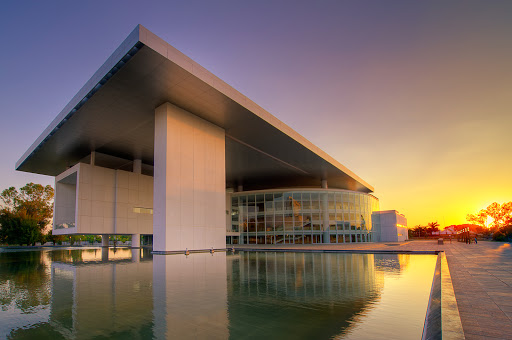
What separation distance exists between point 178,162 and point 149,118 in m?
5.26

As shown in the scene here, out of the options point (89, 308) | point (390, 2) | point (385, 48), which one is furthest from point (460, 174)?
point (89, 308)

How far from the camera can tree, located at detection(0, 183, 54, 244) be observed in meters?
47.5

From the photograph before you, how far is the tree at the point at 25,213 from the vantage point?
4753cm

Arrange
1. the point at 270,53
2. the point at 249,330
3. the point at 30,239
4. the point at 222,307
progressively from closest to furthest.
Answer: the point at 249,330 < the point at 222,307 < the point at 270,53 < the point at 30,239

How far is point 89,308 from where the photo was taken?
5.60 meters

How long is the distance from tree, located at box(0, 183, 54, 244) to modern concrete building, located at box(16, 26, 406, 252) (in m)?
15.1

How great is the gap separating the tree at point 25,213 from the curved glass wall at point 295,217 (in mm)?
33265

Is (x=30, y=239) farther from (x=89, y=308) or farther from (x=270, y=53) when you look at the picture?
(x=89, y=308)

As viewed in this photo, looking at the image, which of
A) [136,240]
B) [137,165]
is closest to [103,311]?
[137,165]

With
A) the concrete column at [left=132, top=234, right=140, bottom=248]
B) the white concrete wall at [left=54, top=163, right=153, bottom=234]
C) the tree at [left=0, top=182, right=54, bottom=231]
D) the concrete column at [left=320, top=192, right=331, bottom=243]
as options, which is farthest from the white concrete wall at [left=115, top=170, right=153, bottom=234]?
the tree at [left=0, top=182, right=54, bottom=231]

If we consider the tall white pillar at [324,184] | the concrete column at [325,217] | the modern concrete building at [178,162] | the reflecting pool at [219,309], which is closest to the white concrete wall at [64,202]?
the modern concrete building at [178,162]

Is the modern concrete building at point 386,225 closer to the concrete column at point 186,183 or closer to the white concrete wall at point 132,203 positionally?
the concrete column at point 186,183

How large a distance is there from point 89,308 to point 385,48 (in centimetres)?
1985

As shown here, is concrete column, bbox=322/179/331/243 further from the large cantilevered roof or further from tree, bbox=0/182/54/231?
tree, bbox=0/182/54/231
